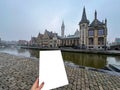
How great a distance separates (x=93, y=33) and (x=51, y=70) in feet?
164

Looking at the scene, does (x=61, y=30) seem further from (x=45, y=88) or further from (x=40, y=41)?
(x=45, y=88)

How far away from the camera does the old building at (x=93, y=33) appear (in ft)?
153

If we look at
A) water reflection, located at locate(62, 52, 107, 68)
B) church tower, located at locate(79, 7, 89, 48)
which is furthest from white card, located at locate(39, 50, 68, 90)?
church tower, located at locate(79, 7, 89, 48)

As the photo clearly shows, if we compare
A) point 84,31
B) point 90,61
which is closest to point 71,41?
point 84,31

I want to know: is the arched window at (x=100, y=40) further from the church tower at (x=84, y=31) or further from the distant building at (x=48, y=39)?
the distant building at (x=48, y=39)

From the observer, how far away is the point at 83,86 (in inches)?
196

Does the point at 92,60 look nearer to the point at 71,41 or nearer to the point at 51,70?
the point at 51,70

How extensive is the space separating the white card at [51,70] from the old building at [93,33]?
151ft

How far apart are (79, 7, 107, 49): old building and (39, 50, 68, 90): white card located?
4604 centimetres

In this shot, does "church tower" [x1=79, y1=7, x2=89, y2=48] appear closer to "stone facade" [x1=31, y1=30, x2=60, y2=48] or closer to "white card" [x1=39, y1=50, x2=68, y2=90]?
"stone facade" [x1=31, y1=30, x2=60, y2=48]

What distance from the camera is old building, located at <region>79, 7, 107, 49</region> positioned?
4662 cm

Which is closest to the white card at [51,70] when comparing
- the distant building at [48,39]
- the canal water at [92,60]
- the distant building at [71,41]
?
the canal water at [92,60]

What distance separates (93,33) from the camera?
162 ft

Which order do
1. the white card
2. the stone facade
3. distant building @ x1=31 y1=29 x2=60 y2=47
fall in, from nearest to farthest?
the white card → distant building @ x1=31 y1=29 x2=60 y2=47 → the stone facade
